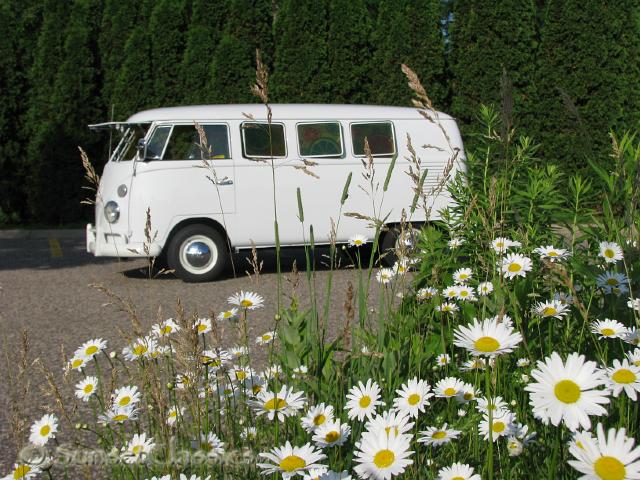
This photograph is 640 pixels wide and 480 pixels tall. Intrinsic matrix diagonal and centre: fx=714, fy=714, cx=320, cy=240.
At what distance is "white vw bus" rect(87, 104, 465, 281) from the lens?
7.80m

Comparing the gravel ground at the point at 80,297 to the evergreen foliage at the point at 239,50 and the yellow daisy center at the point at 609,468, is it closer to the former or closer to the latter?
the yellow daisy center at the point at 609,468

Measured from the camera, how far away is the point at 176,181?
7844 mm

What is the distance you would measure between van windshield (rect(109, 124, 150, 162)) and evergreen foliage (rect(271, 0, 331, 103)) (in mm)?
4988

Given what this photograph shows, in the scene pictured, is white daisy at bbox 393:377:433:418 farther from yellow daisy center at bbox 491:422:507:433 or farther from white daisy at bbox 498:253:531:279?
white daisy at bbox 498:253:531:279

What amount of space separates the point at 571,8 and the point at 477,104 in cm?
225

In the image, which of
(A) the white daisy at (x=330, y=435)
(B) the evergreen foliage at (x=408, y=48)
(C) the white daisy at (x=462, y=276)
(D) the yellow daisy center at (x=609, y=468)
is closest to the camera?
(D) the yellow daisy center at (x=609, y=468)

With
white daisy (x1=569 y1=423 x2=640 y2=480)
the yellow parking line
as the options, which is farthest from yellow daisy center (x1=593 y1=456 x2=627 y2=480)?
the yellow parking line

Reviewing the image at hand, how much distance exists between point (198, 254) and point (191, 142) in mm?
1276

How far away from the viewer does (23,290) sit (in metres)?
7.26

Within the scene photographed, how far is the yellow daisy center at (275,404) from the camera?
168 cm

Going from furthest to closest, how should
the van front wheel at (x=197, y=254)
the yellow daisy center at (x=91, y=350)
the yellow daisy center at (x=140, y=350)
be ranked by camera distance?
the van front wheel at (x=197, y=254) → the yellow daisy center at (x=91, y=350) → the yellow daisy center at (x=140, y=350)

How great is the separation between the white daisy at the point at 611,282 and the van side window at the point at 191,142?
600 cm

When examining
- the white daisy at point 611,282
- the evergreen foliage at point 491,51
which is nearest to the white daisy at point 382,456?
the white daisy at point 611,282

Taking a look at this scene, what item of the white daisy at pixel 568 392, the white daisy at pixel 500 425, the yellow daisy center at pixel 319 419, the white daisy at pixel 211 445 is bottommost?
the white daisy at pixel 211 445
